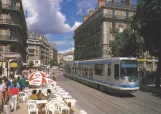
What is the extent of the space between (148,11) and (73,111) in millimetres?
14978

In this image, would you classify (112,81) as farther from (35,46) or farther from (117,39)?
(35,46)

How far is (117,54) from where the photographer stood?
41375 millimetres

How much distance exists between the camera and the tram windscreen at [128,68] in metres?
18.2

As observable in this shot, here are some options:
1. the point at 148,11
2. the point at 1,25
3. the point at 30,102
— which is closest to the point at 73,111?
the point at 30,102

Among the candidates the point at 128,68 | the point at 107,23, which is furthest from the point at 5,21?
the point at 128,68

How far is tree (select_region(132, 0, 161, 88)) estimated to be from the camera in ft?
74.8

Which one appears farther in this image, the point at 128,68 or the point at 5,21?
the point at 5,21

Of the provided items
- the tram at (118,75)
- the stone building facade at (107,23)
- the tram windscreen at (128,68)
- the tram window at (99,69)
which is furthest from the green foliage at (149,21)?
the stone building facade at (107,23)

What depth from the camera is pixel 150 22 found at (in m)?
24.1

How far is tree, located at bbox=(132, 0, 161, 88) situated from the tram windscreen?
6.79 m

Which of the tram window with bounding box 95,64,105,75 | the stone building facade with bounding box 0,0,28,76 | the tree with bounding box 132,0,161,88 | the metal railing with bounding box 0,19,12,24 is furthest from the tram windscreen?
the metal railing with bounding box 0,19,12,24

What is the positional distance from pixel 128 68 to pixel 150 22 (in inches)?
319

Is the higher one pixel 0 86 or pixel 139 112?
pixel 0 86

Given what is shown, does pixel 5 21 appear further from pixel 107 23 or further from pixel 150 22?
pixel 150 22
